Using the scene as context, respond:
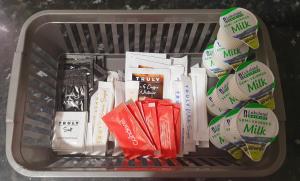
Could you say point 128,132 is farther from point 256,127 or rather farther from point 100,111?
point 256,127

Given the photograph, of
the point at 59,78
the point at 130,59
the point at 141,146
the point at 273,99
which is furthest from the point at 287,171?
the point at 59,78

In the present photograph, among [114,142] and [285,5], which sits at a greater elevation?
[285,5]

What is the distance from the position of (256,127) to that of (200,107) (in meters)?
0.23

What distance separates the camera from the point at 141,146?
75 cm

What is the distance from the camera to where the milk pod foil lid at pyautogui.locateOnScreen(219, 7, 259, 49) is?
2.02 ft

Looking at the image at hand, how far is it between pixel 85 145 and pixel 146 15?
1.14ft

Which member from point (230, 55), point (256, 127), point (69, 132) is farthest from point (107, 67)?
point (256, 127)

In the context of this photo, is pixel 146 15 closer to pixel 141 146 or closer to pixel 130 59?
pixel 130 59

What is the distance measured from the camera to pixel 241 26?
615 mm

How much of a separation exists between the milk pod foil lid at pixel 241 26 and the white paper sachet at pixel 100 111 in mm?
335

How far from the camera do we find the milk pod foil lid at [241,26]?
617mm

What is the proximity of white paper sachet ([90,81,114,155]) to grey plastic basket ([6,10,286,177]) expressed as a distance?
1.5 inches

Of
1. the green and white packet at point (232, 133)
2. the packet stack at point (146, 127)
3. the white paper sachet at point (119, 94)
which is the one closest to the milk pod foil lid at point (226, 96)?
the green and white packet at point (232, 133)

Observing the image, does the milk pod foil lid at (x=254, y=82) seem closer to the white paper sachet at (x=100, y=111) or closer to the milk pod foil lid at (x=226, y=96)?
the milk pod foil lid at (x=226, y=96)
